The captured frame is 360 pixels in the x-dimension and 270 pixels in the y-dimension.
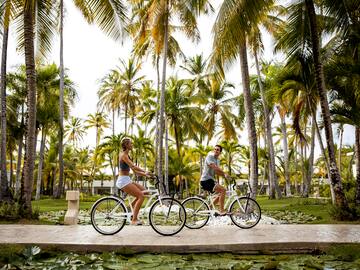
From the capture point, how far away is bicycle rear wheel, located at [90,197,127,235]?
8.03 m

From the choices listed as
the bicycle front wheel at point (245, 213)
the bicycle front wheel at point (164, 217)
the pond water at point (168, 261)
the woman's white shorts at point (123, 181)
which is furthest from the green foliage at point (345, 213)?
the woman's white shorts at point (123, 181)

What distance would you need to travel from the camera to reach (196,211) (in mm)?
9172

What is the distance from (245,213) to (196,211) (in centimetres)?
121

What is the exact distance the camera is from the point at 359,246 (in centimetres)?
656

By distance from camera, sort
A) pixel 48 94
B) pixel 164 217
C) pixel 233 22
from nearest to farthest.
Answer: pixel 164 217 → pixel 233 22 → pixel 48 94

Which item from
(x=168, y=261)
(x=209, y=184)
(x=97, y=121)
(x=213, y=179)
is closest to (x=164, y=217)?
(x=209, y=184)

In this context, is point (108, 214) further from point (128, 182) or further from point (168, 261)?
point (168, 261)

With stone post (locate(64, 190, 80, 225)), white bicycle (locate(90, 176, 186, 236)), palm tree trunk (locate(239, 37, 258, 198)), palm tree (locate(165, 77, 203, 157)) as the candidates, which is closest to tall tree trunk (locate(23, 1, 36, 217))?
stone post (locate(64, 190, 80, 225))

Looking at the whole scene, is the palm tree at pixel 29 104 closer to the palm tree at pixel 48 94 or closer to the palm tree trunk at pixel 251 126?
the palm tree trunk at pixel 251 126

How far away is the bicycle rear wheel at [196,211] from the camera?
9117mm

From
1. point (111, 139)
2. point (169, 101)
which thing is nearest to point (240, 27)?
point (169, 101)

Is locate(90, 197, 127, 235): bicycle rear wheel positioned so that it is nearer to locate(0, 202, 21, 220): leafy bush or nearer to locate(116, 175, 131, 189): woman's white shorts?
locate(116, 175, 131, 189): woman's white shorts

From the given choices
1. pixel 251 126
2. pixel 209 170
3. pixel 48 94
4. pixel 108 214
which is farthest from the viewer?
pixel 48 94

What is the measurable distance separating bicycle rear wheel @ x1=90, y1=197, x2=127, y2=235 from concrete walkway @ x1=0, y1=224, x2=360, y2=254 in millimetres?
192
